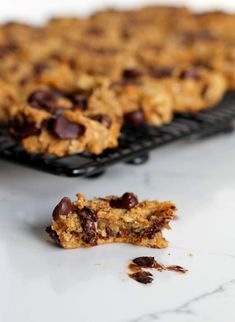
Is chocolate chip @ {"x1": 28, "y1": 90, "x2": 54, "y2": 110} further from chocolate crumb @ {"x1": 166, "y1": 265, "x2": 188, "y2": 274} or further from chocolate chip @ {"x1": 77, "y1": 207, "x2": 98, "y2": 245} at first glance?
chocolate crumb @ {"x1": 166, "y1": 265, "x2": 188, "y2": 274}

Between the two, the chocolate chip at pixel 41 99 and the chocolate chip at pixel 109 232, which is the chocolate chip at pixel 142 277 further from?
the chocolate chip at pixel 41 99

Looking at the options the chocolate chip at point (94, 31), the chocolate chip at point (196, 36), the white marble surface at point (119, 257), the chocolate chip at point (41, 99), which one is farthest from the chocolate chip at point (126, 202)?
the chocolate chip at point (94, 31)

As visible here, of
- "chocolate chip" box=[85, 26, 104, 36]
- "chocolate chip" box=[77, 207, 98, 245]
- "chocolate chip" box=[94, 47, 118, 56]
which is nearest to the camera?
"chocolate chip" box=[77, 207, 98, 245]

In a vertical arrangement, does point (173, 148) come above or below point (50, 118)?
below

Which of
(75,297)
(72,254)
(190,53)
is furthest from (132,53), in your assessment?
(75,297)

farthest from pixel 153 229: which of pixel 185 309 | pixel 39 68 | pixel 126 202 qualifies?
pixel 39 68

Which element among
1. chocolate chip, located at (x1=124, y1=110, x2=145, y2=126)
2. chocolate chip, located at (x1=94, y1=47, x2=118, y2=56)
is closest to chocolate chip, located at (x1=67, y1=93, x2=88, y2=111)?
chocolate chip, located at (x1=124, y1=110, x2=145, y2=126)

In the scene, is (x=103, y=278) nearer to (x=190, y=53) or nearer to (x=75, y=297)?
(x=75, y=297)
